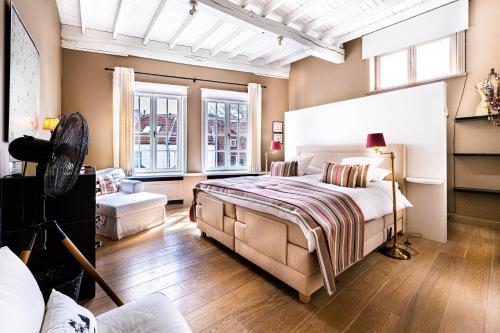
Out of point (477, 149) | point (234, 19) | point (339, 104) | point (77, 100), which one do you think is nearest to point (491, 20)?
point (477, 149)

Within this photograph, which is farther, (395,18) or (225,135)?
(225,135)

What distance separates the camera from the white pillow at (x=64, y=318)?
661 millimetres

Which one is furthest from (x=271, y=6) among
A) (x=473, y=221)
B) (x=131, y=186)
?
(x=473, y=221)

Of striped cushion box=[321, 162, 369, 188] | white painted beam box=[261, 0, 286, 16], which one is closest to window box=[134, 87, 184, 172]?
white painted beam box=[261, 0, 286, 16]

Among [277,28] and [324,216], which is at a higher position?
[277,28]

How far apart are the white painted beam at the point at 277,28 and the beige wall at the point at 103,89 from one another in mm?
1866

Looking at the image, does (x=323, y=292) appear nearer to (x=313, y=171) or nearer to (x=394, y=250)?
(x=394, y=250)

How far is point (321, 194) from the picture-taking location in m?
2.15

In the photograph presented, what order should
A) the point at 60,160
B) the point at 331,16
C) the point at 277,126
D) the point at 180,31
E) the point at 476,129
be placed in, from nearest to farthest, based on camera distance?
the point at 60,160 < the point at 476,129 < the point at 331,16 < the point at 180,31 < the point at 277,126

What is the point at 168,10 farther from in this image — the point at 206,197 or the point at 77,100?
the point at 206,197

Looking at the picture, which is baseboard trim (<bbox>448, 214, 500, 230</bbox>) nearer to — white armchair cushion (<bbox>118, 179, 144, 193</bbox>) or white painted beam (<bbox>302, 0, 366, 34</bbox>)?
white painted beam (<bbox>302, 0, 366, 34</bbox>)

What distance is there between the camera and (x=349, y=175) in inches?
107

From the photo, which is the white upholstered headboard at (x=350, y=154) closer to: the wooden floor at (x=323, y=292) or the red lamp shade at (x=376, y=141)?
the red lamp shade at (x=376, y=141)

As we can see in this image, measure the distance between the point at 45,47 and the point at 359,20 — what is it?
4.17 m
